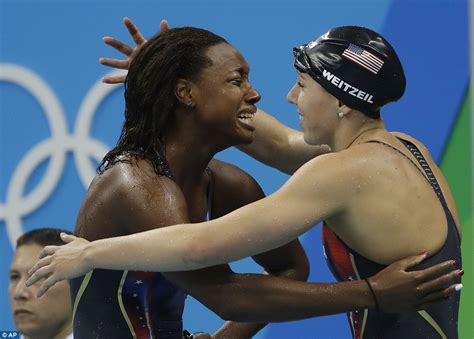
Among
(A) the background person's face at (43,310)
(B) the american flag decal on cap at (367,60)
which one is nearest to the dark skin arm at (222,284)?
(B) the american flag decal on cap at (367,60)

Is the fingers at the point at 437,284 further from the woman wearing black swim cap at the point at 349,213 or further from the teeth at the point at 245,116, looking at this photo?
the teeth at the point at 245,116

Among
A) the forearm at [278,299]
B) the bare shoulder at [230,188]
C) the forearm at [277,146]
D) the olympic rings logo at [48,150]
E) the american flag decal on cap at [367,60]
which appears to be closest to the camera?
the forearm at [278,299]

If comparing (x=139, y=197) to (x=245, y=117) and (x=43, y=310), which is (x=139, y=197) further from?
(x=43, y=310)

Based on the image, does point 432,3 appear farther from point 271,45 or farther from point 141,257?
point 141,257

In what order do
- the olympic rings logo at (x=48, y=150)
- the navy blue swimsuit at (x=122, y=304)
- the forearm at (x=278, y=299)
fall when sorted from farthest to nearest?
the olympic rings logo at (x=48, y=150) → the navy blue swimsuit at (x=122, y=304) → the forearm at (x=278, y=299)

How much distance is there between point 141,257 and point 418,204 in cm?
106

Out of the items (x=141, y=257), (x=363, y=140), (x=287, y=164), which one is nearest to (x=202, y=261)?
(x=141, y=257)

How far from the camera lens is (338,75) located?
3938 mm

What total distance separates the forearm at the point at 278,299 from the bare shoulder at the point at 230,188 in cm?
73

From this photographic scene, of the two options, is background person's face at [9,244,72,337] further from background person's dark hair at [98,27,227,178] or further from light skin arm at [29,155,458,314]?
light skin arm at [29,155,458,314]

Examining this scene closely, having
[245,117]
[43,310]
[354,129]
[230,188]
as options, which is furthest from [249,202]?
[43,310]

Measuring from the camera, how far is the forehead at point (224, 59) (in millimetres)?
4242

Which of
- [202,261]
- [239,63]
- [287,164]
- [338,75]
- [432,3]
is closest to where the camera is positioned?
[202,261]

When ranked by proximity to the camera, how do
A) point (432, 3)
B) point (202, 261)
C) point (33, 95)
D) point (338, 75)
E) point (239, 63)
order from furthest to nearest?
1. point (33, 95)
2. point (432, 3)
3. point (239, 63)
4. point (338, 75)
5. point (202, 261)
